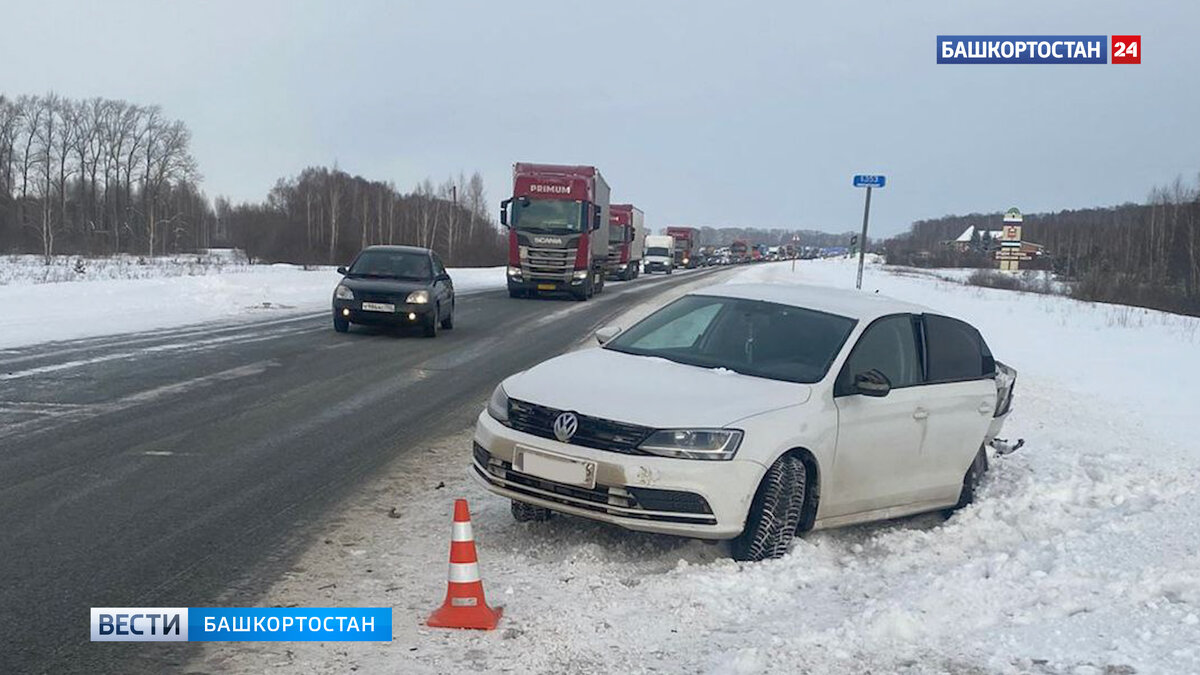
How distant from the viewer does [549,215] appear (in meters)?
29.3

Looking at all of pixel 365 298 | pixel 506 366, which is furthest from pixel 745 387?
pixel 365 298

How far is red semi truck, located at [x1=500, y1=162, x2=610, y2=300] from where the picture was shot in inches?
1145

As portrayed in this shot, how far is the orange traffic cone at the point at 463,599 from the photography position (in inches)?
166

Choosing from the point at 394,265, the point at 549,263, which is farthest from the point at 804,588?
the point at 549,263

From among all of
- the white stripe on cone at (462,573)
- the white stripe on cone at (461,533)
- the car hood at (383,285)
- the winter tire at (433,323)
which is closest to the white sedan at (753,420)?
the white stripe on cone at (461,533)

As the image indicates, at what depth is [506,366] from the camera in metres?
13.8

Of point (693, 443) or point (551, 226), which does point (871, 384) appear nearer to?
point (693, 443)

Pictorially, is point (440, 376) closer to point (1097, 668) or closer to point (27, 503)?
point (27, 503)

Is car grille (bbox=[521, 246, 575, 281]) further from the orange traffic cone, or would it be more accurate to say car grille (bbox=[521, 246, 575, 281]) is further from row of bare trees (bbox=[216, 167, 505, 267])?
row of bare trees (bbox=[216, 167, 505, 267])

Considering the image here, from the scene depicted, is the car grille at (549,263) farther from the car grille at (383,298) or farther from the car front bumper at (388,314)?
the car grille at (383,298)

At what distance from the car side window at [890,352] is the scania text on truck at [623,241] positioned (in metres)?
37.9

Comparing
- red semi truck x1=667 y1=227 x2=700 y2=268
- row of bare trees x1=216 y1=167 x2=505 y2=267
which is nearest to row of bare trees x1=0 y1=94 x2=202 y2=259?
row of bare trees x1=216 y1=167 x2=505 y2=267

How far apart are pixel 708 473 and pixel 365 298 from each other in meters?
13.0

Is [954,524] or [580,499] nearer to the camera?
[580,499]
